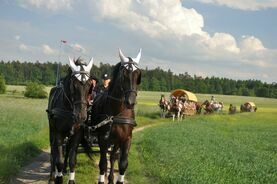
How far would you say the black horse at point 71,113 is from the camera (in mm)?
8125

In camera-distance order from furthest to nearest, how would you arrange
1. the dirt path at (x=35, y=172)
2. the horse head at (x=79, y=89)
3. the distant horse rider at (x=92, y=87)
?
1. the dirt path at (x=35, y=172)
2. the distant horse rider at (x=92, y=87)
3. the horse head at (x=79, y=89)

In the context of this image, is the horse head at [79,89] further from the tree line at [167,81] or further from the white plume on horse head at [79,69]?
the tree line at [167,81]

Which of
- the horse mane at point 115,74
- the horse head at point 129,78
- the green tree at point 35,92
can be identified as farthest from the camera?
the green tree at point 35,92

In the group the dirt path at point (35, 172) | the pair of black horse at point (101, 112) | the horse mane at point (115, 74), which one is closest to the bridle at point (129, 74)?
the pair of black horse at point (101, 112)

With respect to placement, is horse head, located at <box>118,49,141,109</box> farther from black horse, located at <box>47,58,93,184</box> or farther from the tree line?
the tree line

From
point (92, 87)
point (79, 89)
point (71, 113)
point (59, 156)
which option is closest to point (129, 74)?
point (92, 87)

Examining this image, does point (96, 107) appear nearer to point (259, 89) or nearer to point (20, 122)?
point (20, 122)

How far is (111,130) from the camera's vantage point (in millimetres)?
9016

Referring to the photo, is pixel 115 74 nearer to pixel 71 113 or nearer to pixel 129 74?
pixel 129 74

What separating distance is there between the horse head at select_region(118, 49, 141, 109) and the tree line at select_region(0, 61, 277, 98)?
9513 cm

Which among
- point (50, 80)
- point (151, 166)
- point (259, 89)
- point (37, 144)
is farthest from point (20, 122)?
point (259, 89)

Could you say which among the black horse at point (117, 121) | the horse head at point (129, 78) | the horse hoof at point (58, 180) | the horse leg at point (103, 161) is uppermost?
the horse head at point (129, 78)

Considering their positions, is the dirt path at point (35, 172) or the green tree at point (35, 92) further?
the green tree at point (35, 92)

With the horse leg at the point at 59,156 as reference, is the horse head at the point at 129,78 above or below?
above
